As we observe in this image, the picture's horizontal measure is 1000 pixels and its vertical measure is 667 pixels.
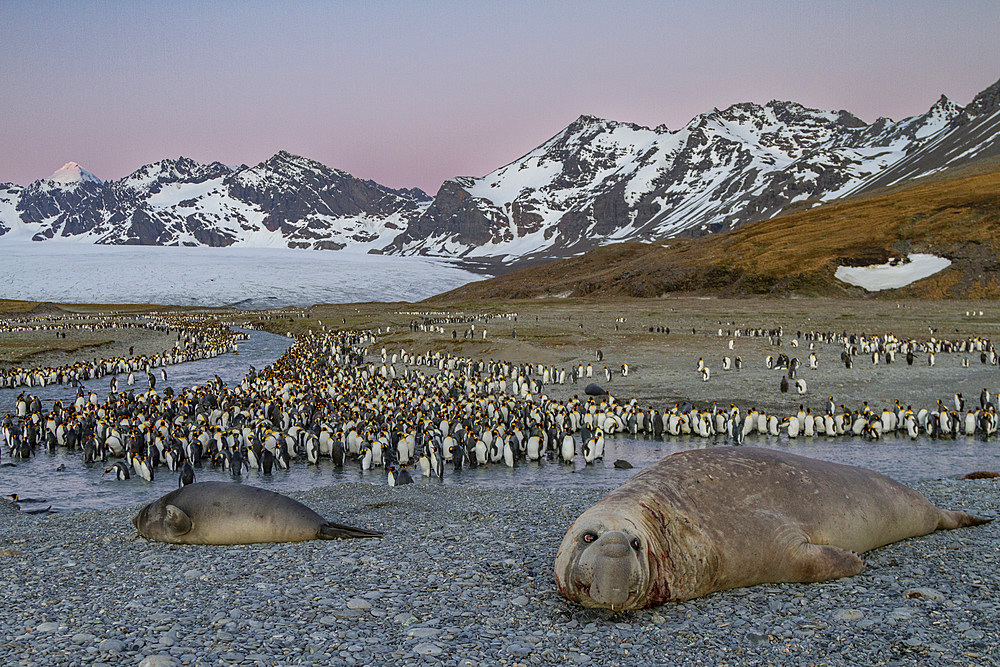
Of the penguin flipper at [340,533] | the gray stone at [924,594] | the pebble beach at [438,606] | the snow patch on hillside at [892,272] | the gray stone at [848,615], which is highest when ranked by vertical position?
the snow patch on hillside at [892,272]

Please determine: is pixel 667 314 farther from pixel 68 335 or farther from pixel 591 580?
pixel 591 580

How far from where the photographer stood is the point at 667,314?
192ft

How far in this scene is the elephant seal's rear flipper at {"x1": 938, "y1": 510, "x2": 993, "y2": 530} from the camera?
749cm

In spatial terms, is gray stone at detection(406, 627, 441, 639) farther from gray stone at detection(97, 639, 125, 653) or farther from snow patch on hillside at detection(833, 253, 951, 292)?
snow patch on hillside at detection(833, 253, 951, 292)

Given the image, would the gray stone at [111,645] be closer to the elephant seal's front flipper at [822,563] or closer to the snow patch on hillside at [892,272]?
the elephant seal's front flipper at [822,563]

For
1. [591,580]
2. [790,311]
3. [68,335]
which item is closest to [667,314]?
[790,311]

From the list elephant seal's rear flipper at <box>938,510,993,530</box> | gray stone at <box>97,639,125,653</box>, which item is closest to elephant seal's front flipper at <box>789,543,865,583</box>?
elephant seal's rear flipper at <box>938,510,993,530</box>

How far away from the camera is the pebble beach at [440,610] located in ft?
16.4

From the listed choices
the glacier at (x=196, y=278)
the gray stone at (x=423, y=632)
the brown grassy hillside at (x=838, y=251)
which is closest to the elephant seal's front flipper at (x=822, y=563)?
the gray stone at (x=423, y=632)

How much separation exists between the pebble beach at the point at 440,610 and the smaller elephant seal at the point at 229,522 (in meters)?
0.21

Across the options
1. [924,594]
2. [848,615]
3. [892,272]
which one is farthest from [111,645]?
[892,272]

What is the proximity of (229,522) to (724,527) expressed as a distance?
5.38 m

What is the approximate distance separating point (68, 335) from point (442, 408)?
46663 mm

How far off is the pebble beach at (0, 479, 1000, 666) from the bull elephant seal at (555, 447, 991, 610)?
15cm
